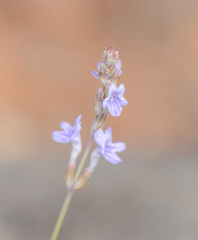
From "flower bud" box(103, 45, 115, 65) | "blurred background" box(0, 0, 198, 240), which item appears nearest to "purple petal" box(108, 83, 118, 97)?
"flower bud" box(103, 45, 115, 65)

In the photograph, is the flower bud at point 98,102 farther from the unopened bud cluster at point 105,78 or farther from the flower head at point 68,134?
the flower head at point 68,134

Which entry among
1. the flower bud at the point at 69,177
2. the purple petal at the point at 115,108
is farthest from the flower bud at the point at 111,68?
the flower bud at the point at 69,177

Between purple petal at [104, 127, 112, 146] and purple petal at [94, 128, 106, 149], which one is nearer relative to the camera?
purple petal at [94, 128, 106, 149]

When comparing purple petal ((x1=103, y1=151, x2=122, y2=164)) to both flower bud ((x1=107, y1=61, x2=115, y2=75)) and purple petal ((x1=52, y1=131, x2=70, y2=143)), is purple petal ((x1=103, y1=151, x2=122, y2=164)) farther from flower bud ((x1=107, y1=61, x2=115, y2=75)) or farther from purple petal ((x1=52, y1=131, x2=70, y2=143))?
flower bud ((x1=107, y1=61, x2=115, y2=75))

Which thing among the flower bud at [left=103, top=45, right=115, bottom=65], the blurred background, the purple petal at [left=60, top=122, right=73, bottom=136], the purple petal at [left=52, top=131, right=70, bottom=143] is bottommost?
the purple petal at [left=52, top=131, right=70, bottom=143]

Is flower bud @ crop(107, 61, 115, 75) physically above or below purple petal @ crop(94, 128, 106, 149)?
above

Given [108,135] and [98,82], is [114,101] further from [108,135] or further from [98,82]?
[98,82]
